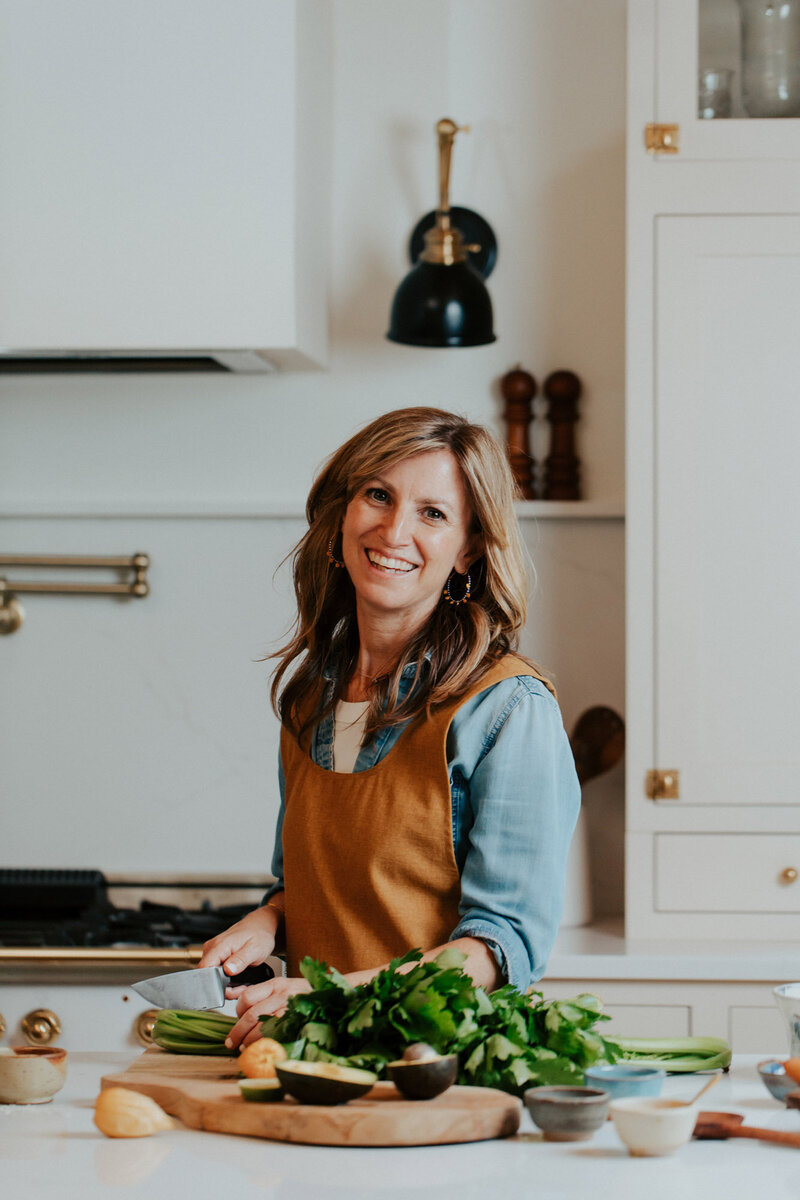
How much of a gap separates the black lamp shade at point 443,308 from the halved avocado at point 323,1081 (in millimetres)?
1658

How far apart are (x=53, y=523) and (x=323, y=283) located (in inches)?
30.4

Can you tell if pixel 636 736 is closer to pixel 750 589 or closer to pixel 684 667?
pixel 684 667

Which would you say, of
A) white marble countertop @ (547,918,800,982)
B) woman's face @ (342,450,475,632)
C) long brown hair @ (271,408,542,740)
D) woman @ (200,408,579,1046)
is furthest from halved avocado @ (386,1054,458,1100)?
white marble countertop @ (547,918,800,982)

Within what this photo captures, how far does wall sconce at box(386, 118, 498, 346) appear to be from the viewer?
239cm

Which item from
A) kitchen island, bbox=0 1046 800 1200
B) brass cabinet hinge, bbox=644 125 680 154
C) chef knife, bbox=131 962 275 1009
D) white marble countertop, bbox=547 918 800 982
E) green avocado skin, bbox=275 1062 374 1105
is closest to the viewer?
kitchen island, bbox=0 1046 800 1200

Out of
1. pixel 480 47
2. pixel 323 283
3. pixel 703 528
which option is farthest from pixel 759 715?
pixel 480 47

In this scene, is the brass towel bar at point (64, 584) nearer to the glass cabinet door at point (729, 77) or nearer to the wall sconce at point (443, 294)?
the wall sconce at point (443, 294)

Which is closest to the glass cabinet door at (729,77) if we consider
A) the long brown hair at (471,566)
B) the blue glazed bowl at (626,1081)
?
the long brown hair at (471,566)

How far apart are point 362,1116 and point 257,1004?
0.25 m

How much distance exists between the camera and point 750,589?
2.21m

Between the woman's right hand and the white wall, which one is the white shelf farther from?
the woman's right hand

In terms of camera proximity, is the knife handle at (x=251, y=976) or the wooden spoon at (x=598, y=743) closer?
the knife handle at (x=251, y=976)

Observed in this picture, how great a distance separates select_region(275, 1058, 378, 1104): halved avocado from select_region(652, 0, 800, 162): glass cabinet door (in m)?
1.77

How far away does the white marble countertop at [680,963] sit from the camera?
6.85 ft
